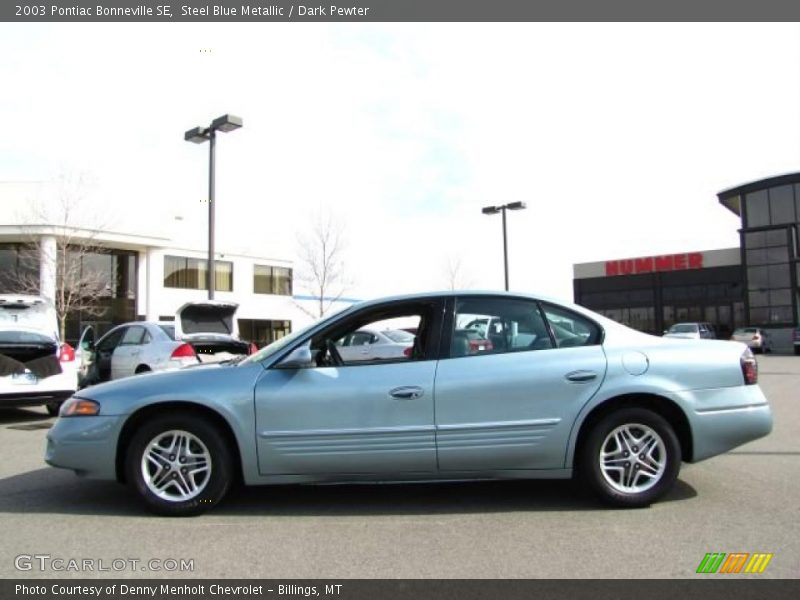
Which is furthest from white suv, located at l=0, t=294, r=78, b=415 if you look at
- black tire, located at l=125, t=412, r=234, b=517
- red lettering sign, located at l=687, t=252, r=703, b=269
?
red lettering sign, located at l=687, t=252, r=703, b=269

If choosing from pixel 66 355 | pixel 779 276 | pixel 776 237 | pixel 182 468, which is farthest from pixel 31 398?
pixel 776 237

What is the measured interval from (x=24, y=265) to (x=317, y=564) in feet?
97.4

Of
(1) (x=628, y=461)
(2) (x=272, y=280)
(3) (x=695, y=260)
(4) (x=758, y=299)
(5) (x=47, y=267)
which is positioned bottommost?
(1) (x=628, y=461)

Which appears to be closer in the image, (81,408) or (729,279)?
(81,408)

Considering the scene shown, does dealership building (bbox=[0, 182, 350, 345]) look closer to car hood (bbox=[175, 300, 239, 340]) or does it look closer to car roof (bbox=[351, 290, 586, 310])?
car hood (bbox=[175, 300, 239, 340])

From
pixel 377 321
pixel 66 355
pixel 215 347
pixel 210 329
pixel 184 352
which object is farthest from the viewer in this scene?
pixel 210 329

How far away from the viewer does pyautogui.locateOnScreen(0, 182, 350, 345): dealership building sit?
28203 mm

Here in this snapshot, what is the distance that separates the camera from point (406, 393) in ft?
15.3

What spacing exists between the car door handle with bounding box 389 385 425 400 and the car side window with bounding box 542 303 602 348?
3.71 ft

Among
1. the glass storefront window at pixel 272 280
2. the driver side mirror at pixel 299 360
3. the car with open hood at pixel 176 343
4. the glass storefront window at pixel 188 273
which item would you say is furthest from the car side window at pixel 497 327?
the glass storefront window at pixel 272 280

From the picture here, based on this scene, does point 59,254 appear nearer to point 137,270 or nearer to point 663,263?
point 137,270

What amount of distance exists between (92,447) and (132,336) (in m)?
6.74

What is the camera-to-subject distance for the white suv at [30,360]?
905cm

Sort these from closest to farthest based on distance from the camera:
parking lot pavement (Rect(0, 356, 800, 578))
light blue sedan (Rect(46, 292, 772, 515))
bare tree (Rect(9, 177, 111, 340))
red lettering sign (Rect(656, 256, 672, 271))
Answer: parking lot pavement (Rect(0, 356, 800, 578)) < light blue sedan (Rect(46, 292, 772, 515)) < bare tree (Rect(9, 177, 111, 340)) < red lettering sign (Rect(656, 256, 672, 271))
